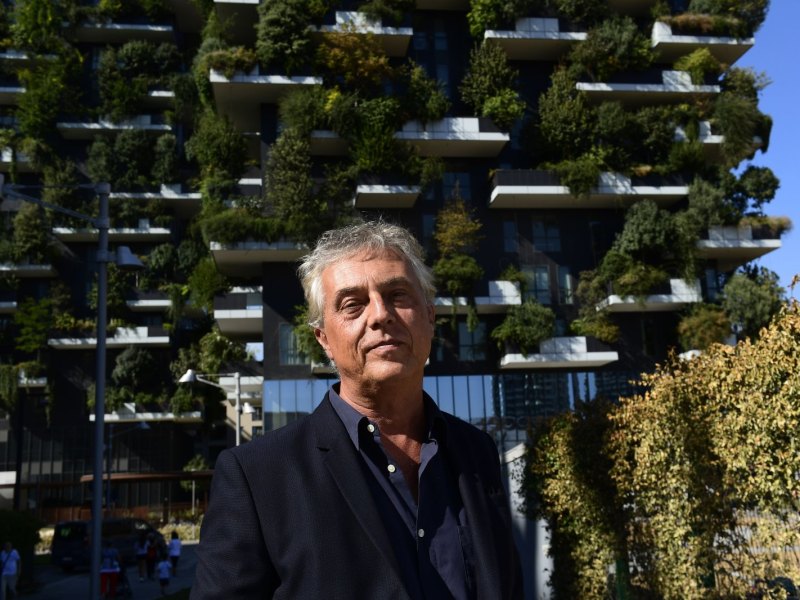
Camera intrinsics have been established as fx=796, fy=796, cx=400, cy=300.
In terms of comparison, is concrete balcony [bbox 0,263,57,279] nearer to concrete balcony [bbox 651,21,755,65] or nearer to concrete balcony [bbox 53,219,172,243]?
concrete balcony [bbox 53,219,172,243]

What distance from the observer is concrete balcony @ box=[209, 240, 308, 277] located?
37.2 meters

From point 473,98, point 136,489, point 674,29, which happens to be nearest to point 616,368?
point 473,98

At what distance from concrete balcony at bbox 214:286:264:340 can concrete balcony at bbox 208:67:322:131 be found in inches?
366

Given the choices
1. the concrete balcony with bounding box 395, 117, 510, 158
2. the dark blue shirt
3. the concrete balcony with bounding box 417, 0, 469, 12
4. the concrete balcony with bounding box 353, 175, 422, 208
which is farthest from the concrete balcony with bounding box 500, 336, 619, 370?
the dark blue shirt

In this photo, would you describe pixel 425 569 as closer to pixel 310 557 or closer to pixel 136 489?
pixel 310 557

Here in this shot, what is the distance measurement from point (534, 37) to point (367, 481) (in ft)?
135

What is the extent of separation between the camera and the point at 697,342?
38469mm

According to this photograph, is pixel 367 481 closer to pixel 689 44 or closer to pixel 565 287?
pixel 565 287

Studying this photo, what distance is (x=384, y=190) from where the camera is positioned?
1502 inches

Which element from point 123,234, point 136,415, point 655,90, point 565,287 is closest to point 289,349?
point 565,287

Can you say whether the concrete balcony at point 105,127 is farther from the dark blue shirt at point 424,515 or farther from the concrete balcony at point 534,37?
the dark blue shirt at point 424,515

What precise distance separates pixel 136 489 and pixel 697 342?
4013 centimetres

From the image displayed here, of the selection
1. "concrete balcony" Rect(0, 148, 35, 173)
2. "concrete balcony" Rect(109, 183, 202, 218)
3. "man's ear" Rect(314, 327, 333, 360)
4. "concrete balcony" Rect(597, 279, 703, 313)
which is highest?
"concrete balcony" Rect(0, 148, 35, 173)

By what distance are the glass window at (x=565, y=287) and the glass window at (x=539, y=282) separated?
0.66 metres
